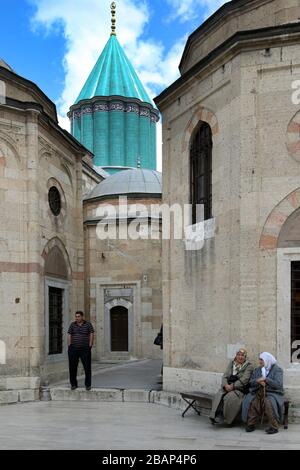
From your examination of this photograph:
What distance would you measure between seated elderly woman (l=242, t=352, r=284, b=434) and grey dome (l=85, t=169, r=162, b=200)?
11599 mm

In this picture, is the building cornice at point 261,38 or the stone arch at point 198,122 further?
the stone arch at point 198,122

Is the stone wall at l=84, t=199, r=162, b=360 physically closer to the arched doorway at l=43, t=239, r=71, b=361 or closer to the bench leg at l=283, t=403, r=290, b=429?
the arched doorway at l=43, t=239, r=71, b=361

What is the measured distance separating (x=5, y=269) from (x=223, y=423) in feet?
16.6

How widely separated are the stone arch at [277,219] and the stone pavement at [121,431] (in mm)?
2645

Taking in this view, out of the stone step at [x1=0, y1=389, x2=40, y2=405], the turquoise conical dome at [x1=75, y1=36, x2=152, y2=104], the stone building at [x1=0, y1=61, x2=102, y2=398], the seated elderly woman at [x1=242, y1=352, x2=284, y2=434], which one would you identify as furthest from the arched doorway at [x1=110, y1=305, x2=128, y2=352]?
the turquoise conical dome at [x1=75, y1=36, x2=152, y2=104]

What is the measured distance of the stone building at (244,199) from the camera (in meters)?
9.03

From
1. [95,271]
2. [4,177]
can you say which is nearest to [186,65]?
[4,177]

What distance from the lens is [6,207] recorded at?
37.4 ft

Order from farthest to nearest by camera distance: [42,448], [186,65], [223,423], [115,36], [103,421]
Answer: [115,36] → [186,65] → [103,421] → [223,423] → [42,448]

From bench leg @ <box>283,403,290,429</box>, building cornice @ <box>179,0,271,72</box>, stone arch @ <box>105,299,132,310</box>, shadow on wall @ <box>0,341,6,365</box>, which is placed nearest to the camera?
bench leg @ <box>283,403,290,429</box>

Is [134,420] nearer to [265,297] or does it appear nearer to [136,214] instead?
[265,297]

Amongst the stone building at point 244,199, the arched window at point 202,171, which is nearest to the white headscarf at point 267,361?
the stone building at point 244,199

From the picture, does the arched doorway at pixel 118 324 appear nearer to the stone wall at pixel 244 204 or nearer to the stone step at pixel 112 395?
the stone step at pixel 112 395

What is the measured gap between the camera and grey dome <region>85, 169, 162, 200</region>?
20000mm
